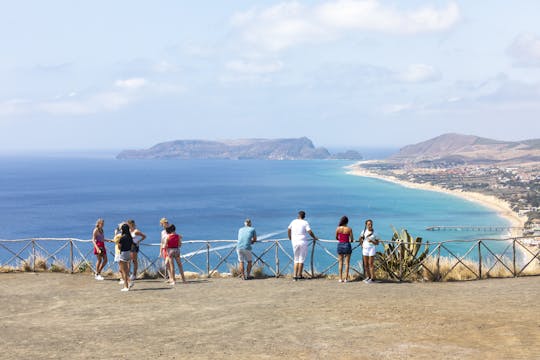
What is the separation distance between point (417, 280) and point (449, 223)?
8679cm

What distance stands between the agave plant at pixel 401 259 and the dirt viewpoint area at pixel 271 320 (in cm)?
77

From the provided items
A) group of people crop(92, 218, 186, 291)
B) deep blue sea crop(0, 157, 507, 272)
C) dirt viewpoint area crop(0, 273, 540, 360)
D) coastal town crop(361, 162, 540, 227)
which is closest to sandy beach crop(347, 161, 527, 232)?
coastal town crop(361, 162, 540, 227)

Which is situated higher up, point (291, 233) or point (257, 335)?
point (291, 233)

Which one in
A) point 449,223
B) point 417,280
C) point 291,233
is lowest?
point 449,223

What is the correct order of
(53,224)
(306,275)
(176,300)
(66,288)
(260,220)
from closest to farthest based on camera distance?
(176,300), (66,288), (306,275), (53,224), (260,220)

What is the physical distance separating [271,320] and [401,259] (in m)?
5.52

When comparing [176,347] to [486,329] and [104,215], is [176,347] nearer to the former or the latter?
[486,329]

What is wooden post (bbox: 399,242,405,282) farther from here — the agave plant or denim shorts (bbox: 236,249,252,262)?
denim shorts (bbox: 236,249,252,262)

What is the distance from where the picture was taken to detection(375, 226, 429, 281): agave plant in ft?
49.5

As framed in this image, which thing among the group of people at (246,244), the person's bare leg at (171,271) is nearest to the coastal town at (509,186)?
the group of people at (246,244)

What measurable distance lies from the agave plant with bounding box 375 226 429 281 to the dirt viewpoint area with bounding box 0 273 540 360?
2.51ft

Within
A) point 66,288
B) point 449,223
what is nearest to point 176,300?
point 66,288

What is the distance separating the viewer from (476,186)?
163m

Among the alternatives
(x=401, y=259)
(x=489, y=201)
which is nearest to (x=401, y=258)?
(x=401, y=259)
